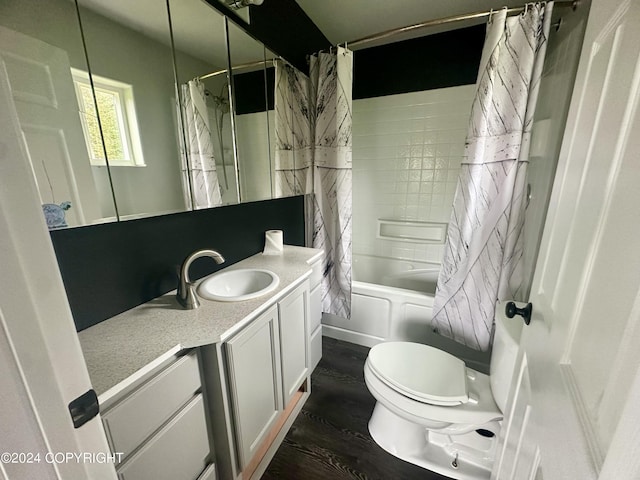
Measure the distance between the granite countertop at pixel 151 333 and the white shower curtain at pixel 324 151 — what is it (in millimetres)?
830

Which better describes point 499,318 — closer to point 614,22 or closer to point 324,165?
point 614,22

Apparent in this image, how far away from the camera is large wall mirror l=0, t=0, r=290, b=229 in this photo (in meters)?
0.69

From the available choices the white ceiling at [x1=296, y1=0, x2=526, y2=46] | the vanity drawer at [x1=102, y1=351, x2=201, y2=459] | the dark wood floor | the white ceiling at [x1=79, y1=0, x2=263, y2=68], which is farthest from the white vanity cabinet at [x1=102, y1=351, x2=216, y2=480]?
the white ceiling at [x1=296, y1=0, x2=526, y2=46]

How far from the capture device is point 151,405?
70cm

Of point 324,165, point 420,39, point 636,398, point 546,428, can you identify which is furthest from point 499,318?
point 420,39

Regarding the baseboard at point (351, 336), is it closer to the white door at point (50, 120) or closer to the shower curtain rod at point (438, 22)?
the white door at point (50, 120)

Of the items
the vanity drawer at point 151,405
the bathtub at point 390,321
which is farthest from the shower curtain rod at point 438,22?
the bathtub at point 390,321

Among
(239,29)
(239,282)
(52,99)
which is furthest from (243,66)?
(239,282)

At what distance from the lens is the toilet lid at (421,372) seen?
1.13 meters

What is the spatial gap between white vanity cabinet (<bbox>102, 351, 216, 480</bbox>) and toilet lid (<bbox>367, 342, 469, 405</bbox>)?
795 millimetres

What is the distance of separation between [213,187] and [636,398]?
4.61ft

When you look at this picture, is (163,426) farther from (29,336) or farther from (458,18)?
(458,18)

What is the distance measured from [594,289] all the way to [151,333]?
1.10 meters

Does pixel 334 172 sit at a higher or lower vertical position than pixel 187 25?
lower
